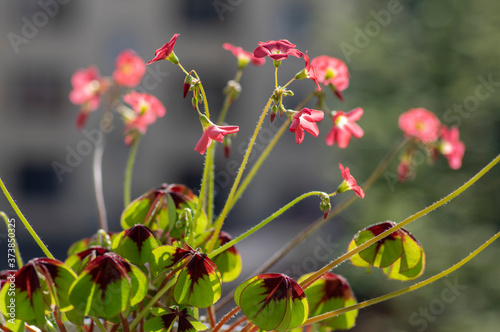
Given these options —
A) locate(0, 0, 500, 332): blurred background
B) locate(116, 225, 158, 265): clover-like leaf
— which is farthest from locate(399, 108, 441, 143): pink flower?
locate(0, 0, 500, 332): blurred background

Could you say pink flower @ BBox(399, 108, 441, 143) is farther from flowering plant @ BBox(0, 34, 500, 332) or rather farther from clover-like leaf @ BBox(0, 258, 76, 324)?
clover-like leaf @ BBox(0, 258, 76, 324)

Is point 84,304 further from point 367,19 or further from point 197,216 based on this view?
A: point 367,19

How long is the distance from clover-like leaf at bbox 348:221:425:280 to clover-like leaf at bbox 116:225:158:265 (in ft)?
0.46

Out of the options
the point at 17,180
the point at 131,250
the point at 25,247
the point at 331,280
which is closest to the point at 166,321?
the point at 131,250

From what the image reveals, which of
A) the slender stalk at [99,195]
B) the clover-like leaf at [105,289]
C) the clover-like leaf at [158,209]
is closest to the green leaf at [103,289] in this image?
the clover-like leaf at [105,289]

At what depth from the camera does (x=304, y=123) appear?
1.22ft

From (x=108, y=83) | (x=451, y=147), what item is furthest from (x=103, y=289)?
(x=451, y=147)

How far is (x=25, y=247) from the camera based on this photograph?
24.1 feet

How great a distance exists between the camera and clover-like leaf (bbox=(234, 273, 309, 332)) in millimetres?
359

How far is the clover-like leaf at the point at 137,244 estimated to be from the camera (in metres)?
0.39

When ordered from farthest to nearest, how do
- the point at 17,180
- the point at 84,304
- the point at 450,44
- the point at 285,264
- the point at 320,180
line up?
the point at 320,180 → the point at 17,180 → the point at 285,264 → the point at 450,44 → the point at 84,304

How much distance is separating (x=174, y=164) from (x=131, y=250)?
315 inches

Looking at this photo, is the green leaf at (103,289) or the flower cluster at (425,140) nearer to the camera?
the green leaf at (103,289)

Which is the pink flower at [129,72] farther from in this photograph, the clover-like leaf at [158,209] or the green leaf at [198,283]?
the green leaf at [198,283]
